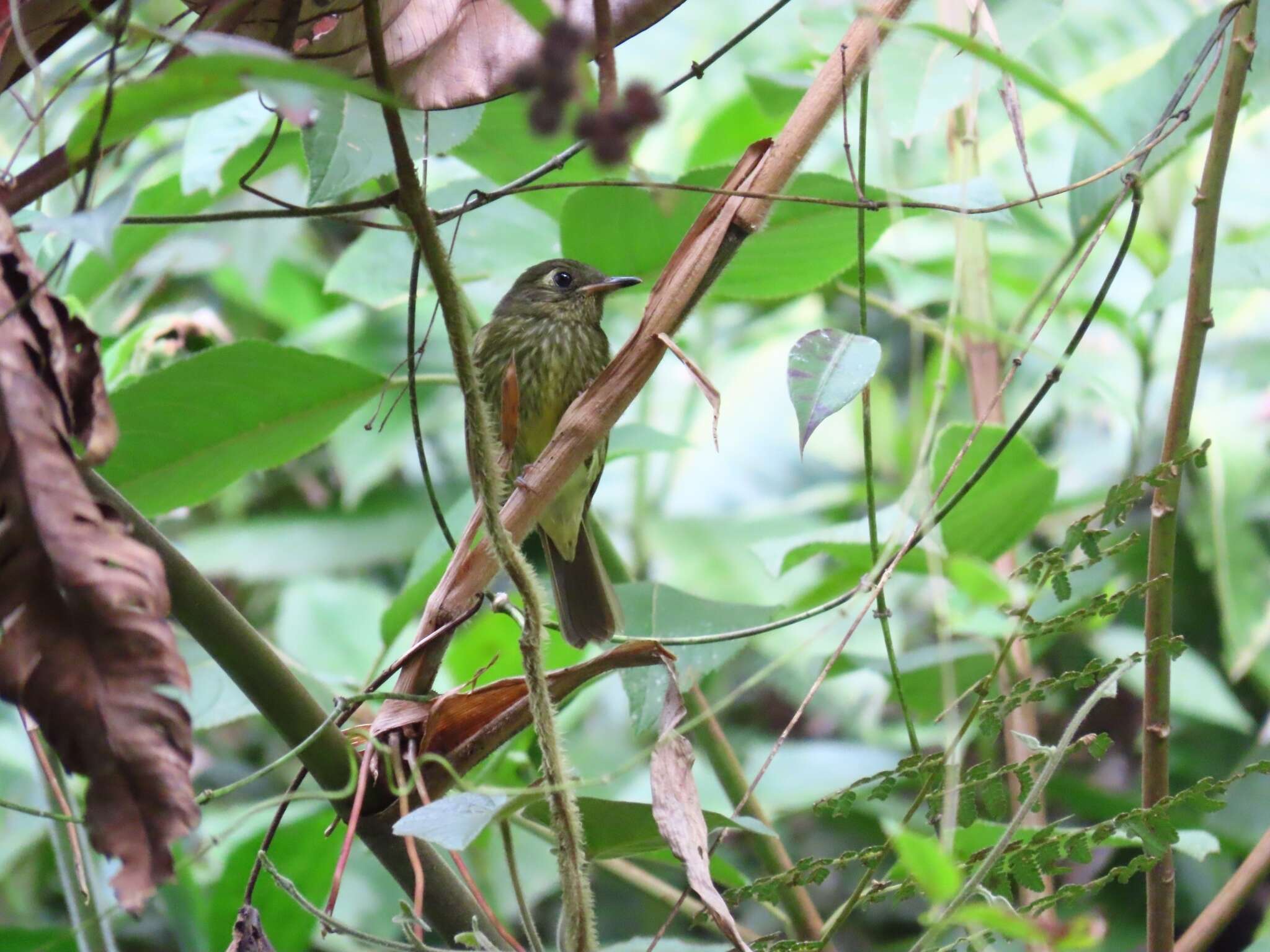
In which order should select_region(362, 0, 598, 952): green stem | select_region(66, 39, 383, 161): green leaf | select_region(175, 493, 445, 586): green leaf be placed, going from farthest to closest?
select_region(175, 493, 445, 586): green leaf → select_region(362, 0, 598, 952): green stem → select_region(66, 39, 383, 161): green leaf

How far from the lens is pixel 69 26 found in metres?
1.17

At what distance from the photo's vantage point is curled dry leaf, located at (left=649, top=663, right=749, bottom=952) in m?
1.04

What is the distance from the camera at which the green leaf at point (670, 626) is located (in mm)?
1563

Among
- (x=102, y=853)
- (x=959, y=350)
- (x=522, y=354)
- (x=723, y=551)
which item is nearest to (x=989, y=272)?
(x=959, y=350)

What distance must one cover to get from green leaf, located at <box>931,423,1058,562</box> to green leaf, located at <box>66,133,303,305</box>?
102 cm

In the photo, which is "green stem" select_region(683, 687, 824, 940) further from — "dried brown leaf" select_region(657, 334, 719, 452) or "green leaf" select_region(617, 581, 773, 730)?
"dried brown leaf" select_region(657, 334, 719, 452)

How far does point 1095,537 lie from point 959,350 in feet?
3.42

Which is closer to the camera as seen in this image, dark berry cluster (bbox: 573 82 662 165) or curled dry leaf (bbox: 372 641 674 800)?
dark berry cluster (bbox: 573 82 662 165)

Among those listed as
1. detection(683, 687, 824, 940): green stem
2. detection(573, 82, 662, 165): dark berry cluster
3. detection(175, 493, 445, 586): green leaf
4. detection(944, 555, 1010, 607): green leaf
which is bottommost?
detection(175, 493, 445, 586): green leaf

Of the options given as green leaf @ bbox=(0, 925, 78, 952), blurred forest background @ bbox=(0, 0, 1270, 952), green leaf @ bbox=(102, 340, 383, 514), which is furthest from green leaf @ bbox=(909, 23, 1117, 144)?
green leaf @ bbox=(0, 925, 78, 952)

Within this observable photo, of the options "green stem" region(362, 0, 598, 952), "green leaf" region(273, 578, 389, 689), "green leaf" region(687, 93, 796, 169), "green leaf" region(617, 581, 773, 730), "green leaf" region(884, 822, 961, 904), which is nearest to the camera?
"green leaf" region(884, 822, 961, 904)

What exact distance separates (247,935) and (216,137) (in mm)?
1014

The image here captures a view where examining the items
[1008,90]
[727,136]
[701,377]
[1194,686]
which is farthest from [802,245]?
[1194,686]

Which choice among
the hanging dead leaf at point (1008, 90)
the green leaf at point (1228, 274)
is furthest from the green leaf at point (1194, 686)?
the hanging dead leaf at point (1008, 90)
